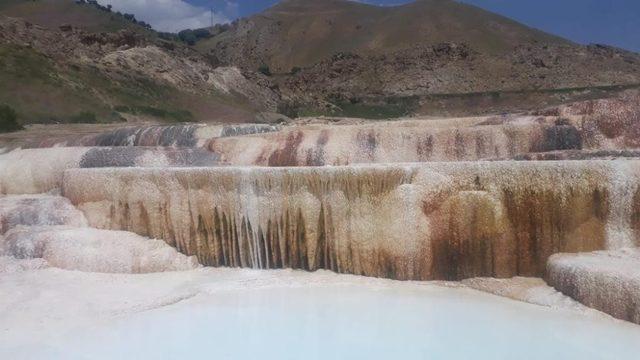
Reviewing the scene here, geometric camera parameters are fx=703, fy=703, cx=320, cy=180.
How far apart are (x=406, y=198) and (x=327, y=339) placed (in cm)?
335

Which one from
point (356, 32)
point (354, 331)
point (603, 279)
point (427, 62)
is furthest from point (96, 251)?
point (356, 32)

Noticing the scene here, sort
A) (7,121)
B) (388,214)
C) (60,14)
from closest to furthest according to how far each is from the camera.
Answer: (388,214)
(7,121)
(60,14)

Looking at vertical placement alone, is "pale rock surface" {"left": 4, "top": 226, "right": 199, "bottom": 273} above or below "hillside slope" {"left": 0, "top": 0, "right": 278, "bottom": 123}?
below

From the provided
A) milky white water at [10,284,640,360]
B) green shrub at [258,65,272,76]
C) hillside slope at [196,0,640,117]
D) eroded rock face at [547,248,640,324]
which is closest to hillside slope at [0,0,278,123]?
hillside slope at [196,0,640,117]

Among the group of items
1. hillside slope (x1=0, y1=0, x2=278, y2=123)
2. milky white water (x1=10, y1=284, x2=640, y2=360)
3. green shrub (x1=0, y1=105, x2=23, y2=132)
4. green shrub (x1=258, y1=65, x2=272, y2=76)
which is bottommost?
milky white water (x1=10, y1=284, x2=640, y2=360)

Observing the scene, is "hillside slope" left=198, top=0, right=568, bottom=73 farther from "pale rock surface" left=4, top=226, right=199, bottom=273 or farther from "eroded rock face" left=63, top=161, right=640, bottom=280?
"pale rock surface" left=4, top=226, right=199, bottom=273

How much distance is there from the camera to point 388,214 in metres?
10.6

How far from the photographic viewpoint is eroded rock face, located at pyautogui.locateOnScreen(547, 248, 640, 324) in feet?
26.2

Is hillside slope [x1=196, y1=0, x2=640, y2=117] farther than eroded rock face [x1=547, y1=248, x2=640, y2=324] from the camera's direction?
Yes

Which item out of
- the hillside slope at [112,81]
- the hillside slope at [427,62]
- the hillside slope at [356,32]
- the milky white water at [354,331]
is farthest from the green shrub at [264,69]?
the milky white water at [354,331]

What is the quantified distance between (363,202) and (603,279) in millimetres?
3706

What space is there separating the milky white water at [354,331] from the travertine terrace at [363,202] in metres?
0.87

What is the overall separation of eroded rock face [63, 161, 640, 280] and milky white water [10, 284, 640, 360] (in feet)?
3.02

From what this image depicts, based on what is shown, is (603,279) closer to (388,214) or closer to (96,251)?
(388,214)
